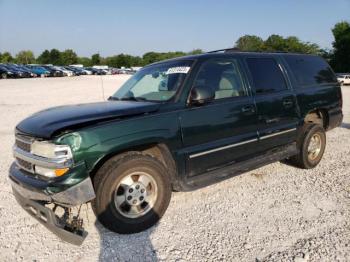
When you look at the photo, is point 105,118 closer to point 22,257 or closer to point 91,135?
point 91,135

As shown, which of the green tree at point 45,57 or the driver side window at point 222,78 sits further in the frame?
the green tree at point 45,57

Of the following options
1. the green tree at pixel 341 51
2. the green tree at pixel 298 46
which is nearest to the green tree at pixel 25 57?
the green tree at pixel 298 46

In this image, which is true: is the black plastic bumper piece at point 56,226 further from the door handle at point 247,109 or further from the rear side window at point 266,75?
the rear side window at point 266,75

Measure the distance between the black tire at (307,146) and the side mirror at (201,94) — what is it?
2.19 meters

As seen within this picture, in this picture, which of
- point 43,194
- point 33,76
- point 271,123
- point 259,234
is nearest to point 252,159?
point 271,123

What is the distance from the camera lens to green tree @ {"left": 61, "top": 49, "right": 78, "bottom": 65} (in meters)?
104

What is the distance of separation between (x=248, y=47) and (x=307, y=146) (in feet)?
168

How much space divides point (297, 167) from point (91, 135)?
12.7 feet

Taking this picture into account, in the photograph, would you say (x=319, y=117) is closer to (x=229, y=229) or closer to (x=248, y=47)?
(x=229, y=229)

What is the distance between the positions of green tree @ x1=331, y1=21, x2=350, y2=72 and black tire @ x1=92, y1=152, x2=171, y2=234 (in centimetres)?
5551

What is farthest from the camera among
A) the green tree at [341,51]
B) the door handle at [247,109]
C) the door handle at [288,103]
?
the green tree at [341,51]

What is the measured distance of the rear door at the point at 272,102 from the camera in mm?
4449

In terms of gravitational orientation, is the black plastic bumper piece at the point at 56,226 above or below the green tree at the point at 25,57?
below

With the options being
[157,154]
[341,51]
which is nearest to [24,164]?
[157,154]
